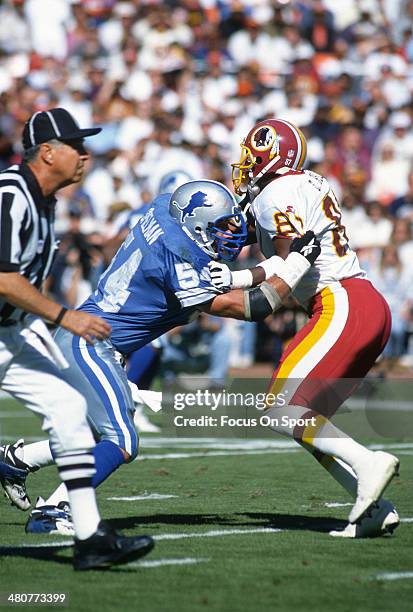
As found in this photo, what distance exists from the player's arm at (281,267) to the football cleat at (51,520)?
135 centimetres

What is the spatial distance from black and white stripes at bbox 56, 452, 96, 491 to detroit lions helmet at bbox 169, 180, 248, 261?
1422 mm

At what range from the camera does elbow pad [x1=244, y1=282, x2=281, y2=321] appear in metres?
5.84

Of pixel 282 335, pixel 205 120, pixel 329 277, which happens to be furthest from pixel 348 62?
pixel 329 277

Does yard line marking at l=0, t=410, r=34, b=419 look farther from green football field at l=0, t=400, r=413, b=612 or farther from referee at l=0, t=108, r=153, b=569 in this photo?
referee at l=0, t=108, r=153, b=569

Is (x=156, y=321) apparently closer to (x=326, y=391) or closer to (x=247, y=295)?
(x=247, y=295)

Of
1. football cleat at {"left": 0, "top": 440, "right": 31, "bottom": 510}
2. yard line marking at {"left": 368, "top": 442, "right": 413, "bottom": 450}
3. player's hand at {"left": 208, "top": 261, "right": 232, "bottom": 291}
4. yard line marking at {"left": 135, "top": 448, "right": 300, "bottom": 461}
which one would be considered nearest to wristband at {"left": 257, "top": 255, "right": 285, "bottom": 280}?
player's hand at {"left": 208, "top": 261, "right": 232, "bottom": 291}

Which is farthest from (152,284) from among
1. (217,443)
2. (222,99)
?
(222,99)

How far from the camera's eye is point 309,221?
6.01 m

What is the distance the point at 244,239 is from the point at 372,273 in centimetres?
825

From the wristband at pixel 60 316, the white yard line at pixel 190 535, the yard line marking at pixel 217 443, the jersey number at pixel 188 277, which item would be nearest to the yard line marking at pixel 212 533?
the white yard line at pixel 190 535

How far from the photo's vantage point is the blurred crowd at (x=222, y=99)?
14273 mm

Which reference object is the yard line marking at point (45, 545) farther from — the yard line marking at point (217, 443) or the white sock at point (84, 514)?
the yard line marking at point (217, 443)

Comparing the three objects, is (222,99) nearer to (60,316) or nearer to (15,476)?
(15,476)

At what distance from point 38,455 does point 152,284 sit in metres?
1.06
